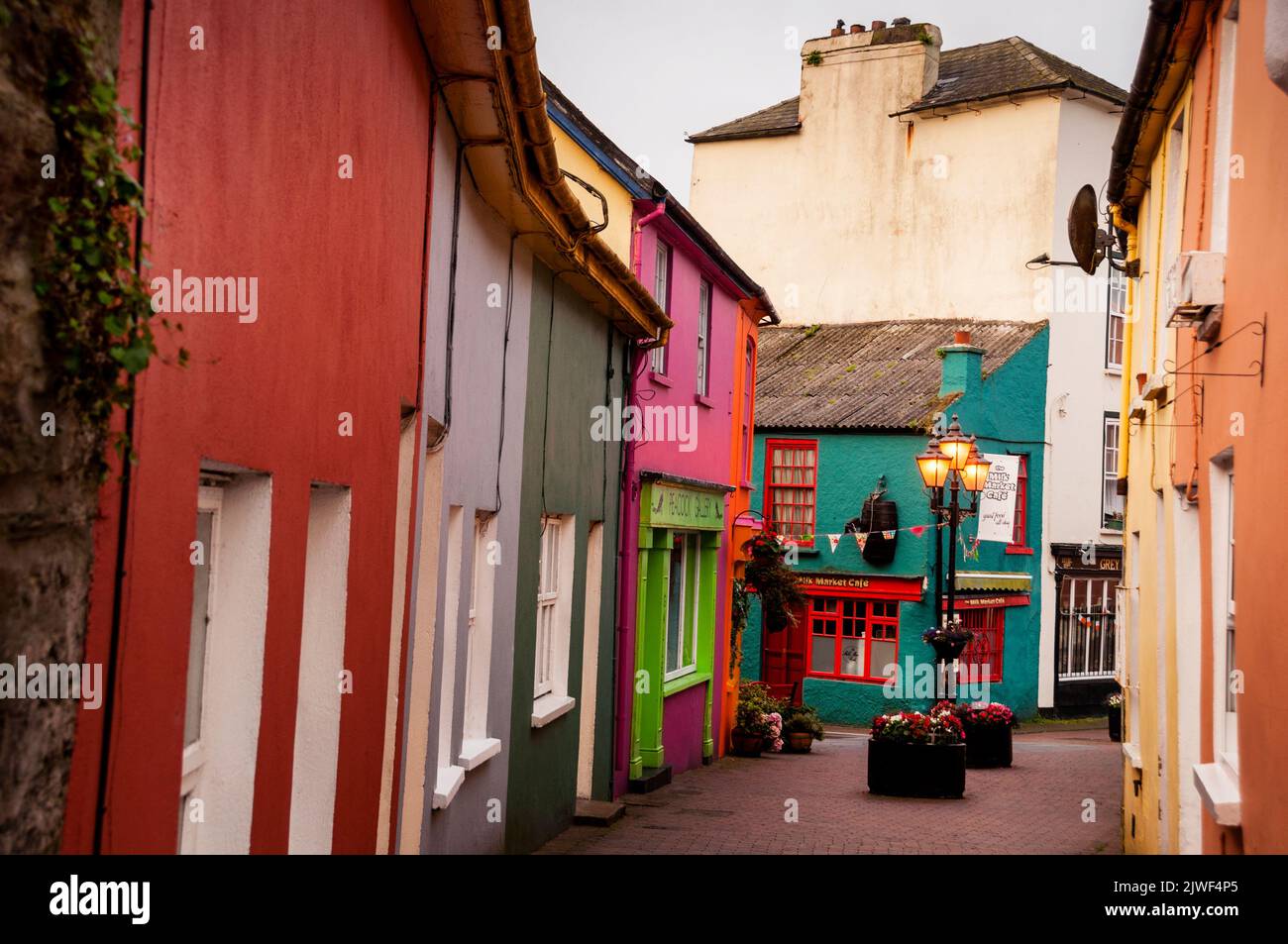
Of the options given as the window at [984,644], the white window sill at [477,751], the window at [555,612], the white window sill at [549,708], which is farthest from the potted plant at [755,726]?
the white window sill at [477,751]

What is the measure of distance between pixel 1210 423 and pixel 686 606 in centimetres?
1142

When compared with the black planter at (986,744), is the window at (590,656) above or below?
above

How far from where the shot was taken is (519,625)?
10945 millimetres

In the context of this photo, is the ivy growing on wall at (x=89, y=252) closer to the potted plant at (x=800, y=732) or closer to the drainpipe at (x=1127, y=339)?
the drainpipe at (x=1127, y=339)

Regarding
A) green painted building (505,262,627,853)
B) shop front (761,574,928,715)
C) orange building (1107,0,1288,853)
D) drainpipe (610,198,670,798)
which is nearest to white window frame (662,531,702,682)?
drainpipe (610,198,670,798)

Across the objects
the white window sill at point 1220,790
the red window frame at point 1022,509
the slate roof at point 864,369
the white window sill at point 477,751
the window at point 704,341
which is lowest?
the white window sill at point 477,751

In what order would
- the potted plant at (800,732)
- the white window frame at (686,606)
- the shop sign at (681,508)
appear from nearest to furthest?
the shop sign at (681,508) < the white window frame at (686,606) < the potted plant at (800,732)

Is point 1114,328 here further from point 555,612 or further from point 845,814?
point 555,612

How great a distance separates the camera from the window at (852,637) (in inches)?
1120

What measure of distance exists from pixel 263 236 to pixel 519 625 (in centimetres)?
664

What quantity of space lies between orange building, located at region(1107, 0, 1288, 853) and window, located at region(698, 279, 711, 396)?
7116 mm

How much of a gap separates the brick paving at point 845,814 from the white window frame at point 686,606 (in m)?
1.33
